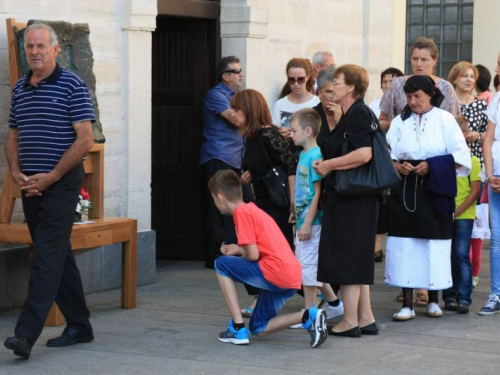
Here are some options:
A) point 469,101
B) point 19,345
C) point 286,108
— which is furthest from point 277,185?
point 469,101

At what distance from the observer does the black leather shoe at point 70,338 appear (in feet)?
25.4

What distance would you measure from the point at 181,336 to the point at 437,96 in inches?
97.6

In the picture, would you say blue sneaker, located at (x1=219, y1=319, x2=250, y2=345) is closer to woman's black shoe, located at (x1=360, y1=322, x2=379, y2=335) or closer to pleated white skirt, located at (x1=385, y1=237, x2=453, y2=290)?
woman's black shoe, located at (x1=360, y1=322, x2=379, y2=335)

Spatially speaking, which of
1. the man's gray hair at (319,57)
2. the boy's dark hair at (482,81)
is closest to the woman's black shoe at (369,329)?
the man's gray hair at (319,57)

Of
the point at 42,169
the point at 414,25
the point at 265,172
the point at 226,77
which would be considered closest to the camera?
the point at 42,169

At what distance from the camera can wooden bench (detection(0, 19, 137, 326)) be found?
841 cm

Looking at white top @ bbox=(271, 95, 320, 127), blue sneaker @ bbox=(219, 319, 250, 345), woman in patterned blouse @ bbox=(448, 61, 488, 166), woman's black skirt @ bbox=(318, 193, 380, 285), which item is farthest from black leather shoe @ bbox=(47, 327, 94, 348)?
woman in patterned blouse @ bbox=(448, 61, 488, 166)

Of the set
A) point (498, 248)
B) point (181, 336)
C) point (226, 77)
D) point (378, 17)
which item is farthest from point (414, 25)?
point (181, 336)

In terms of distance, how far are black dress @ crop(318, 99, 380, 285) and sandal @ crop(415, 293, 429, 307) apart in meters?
1.36

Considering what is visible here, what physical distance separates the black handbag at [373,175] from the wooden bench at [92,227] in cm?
174

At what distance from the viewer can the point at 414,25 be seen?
69.2 feet

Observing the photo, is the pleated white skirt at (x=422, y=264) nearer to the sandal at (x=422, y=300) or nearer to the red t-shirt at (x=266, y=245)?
the sandal at (x=422, y=300)

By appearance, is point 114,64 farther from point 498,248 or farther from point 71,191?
point 498,248

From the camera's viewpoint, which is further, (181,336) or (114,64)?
(114,64)
